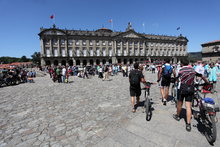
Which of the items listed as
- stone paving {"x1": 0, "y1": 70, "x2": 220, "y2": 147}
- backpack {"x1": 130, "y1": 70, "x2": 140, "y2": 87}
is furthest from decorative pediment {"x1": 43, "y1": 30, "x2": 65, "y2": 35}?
backpack {"x1": 130, "y1": 70, "x2": 140, "y2": 87}

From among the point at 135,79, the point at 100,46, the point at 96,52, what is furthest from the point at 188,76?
the point at 100,46

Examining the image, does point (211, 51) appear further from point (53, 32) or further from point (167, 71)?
point (53, 32)

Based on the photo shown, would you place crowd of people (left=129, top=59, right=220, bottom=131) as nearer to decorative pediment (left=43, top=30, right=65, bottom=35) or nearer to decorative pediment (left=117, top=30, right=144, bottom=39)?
decorative pediment (left=43, top=30, right=65, bottom=35)

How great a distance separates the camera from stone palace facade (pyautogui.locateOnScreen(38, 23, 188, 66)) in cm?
3969

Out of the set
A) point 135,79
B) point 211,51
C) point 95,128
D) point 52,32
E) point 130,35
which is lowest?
point 95,128

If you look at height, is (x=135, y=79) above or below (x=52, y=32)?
below

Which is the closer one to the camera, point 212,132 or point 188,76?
point 212,132

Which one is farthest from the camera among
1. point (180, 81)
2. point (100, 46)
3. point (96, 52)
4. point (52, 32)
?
point (100, 46)

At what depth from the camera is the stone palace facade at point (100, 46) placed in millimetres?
39688

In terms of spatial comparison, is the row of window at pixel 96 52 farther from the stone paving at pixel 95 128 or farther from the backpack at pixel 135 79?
the backpack at pixel 135 79

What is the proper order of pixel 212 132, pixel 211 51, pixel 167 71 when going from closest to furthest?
pixel 212 132
pixel 167 71
pixel 211 51

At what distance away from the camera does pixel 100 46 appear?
151 ft

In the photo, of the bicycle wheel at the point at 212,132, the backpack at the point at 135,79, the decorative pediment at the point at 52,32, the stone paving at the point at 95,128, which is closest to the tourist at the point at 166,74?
the stone paving at the point at 95,128

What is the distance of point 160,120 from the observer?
3.54 metres
